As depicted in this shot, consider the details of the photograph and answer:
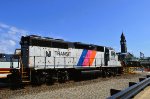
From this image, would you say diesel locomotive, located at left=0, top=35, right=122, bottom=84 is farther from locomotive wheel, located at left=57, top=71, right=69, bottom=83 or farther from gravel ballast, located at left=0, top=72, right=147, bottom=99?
gravel ballast, located at left=0, top=72, right=147, bottom=99

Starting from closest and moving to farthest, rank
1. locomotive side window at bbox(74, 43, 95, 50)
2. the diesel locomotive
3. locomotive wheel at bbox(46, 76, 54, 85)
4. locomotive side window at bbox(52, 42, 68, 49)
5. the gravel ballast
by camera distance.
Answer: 1. the gravel ballast
2. the diesel locomotive
3. locomotive wheel at bbox(46, 76, 54, 85)
4. locomotive side window at bbox(52, 42, 68, 49)
5. locomotive side window at bbox(74, 43, 95, 50)

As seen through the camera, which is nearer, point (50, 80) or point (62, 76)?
point (50, 80)

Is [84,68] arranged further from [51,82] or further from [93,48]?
[51,82]

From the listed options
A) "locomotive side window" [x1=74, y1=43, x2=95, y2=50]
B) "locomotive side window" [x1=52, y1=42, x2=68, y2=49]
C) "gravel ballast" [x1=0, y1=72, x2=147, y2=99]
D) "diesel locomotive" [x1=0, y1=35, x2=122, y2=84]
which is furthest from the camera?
"locomotive side window" [x1=74, y1=43, x2=95, y2=50]

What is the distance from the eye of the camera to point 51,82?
20375 millimetres

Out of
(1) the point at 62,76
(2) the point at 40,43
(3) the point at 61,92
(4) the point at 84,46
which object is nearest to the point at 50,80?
(1) the point at 62,76

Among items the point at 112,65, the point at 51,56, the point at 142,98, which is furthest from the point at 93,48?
the point at 142,98

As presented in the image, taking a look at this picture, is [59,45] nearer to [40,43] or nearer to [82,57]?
[40,43]

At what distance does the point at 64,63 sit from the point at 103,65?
7.52 m

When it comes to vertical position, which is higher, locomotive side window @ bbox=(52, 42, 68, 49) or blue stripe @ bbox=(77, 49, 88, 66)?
locomotive side window @ bbox=(52, 42, 68, 49)

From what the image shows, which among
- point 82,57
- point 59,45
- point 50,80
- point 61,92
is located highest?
point 59,45

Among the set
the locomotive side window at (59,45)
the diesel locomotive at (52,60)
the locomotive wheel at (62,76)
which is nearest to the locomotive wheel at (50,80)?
the diesel locomotive at (52,60)

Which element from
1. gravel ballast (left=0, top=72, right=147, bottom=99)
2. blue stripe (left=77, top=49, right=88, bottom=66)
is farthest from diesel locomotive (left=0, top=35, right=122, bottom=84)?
gravel ballast (left=0, top=72, right=147, bottom=99)

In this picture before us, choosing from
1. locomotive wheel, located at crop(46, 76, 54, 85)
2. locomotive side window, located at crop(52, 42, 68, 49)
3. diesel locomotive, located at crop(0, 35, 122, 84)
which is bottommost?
locomotive wheel, located at crop(46, 76, 54, 85)
